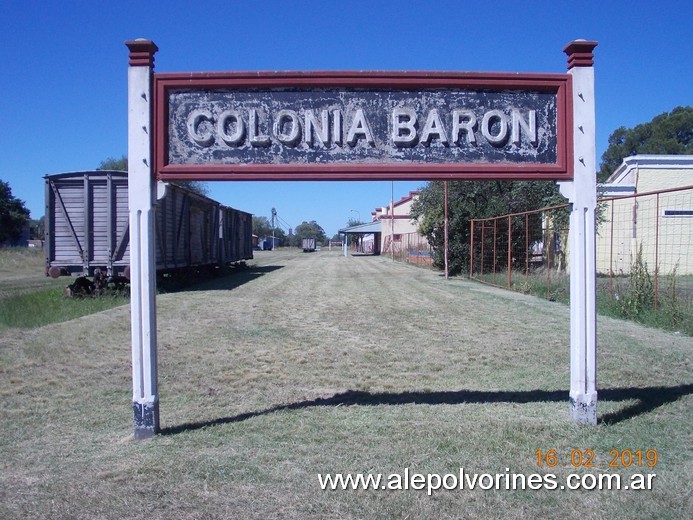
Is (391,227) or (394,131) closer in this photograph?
(394,131)

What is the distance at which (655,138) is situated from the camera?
65500 millimetres

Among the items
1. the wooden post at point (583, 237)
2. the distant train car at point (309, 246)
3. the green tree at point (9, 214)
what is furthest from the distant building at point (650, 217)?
the distant train car at point (309, 246)

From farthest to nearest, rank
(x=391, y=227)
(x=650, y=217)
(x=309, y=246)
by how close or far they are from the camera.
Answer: (x=309, y=246)
(x=391, y=227)
(x=650, y=217)

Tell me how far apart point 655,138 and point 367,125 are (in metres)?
68.6

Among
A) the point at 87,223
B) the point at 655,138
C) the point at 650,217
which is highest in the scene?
the point at 655,138

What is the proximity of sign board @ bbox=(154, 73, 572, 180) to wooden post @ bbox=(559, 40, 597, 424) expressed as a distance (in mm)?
119

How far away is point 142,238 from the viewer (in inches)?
206

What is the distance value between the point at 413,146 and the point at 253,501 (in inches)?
123

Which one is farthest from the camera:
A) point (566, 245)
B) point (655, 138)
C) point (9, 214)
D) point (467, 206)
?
point (655, 138)

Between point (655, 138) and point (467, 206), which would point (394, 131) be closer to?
point (467, 206)

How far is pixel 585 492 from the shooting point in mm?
4109

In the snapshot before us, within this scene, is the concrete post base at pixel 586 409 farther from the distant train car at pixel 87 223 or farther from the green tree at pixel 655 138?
the green tree at pixel 655 138

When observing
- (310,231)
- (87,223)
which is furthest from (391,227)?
(310,231)
